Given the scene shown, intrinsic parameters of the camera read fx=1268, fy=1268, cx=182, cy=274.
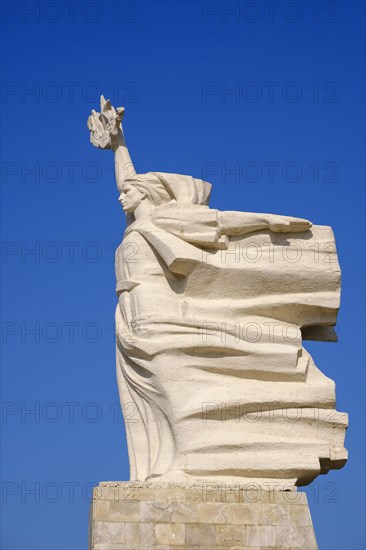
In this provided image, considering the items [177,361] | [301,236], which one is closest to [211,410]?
[177,361]

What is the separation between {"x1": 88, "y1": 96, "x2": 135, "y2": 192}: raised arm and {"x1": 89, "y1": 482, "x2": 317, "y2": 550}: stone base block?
3786 mm

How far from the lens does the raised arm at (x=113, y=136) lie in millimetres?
14750

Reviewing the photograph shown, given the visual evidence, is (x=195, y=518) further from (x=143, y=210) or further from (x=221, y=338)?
(x=143, y=210)

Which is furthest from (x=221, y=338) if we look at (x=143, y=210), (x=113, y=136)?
(x=113, y=136)

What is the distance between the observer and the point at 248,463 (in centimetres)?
1294

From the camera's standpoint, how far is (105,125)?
49.3 feet

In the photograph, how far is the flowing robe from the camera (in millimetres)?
13039

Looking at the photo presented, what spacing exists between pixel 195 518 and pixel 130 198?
381 centimetres

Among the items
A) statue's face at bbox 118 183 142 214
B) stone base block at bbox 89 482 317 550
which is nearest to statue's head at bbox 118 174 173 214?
statue's face at bbox 118 183 142 214

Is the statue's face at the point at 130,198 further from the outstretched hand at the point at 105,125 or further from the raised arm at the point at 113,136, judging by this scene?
the outstretched hand at the point at 105,125

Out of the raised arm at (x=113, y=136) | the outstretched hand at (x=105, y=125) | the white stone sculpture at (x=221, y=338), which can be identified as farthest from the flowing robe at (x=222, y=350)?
the outstretched hand at (x=105, y=125)

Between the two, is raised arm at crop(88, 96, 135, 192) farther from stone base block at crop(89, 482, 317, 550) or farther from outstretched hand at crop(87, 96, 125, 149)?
stone base block at crop(89, 482, 317, 550)

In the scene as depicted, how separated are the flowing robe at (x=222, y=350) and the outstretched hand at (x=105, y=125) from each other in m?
1.29

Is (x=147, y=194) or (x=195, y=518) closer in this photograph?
(x=195, y=518)
